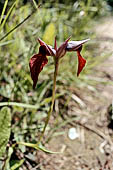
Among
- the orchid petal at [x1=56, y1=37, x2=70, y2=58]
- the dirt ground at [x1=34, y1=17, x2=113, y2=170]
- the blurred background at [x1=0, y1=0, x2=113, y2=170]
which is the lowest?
the dirt ground at [x1=34, y1=17, x2=113, y2=170]

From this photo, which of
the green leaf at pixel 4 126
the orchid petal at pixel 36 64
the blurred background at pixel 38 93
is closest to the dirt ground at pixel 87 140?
the blurred background at pixel 38 93

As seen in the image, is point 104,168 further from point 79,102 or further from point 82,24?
point 82,24

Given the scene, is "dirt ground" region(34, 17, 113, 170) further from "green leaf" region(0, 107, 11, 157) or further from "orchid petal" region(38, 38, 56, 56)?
"orchid petal" region(38, 38, 56, 56)

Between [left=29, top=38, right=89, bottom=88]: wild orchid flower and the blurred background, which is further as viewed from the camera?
the blurred background

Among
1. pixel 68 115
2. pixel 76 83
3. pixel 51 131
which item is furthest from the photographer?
pixel 76 83

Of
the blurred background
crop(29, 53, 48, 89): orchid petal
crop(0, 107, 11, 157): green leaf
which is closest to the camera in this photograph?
crop(29, 53, 48, 89): orchid petal

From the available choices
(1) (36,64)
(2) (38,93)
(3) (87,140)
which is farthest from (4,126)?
(3) (87,140)

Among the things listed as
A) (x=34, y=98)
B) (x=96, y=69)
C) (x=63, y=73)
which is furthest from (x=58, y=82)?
(x=96, y=69)

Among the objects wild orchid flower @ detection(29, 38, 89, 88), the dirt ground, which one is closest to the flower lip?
wild orchid flower @ detection(29, 38, 89, 88)
